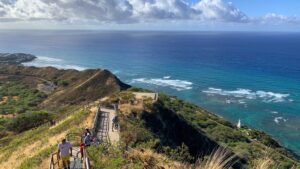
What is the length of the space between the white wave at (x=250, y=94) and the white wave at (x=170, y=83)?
288 inches

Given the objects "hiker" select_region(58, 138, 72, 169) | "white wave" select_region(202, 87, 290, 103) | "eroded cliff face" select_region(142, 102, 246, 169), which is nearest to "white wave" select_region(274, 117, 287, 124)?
"white wave" select_region(202, 87, 290, 103)

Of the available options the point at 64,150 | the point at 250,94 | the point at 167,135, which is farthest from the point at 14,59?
the point at 64,150

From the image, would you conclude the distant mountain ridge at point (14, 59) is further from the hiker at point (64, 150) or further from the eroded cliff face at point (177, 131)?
the hiker at point (64, 150)

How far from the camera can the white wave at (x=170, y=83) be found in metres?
97.6

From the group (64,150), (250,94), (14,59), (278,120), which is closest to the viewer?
(64,150)

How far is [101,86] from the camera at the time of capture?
3014 inches

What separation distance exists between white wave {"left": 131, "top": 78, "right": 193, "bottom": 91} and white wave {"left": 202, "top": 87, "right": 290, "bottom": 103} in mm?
7312

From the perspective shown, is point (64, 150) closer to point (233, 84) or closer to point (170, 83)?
point (170, 83)

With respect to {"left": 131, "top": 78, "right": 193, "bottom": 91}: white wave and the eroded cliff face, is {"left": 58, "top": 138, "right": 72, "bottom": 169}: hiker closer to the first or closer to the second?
the eroded cliff face

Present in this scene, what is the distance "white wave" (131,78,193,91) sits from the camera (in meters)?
97.6

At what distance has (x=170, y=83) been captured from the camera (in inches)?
4063

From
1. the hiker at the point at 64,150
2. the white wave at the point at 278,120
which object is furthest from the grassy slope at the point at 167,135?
the white wave at the point at 278,120

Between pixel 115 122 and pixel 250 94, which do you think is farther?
pixel 250 94

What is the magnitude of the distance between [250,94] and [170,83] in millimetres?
23984
